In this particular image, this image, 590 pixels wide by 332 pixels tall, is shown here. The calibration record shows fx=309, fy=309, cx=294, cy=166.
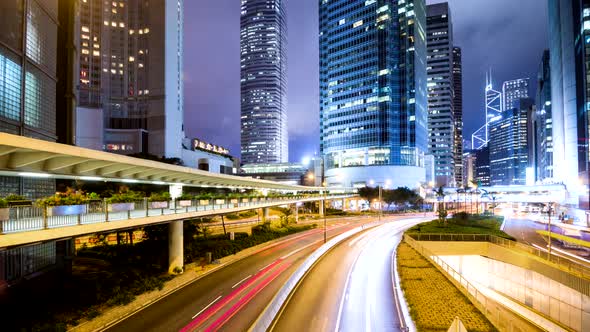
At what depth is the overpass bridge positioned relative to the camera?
46.1 feet

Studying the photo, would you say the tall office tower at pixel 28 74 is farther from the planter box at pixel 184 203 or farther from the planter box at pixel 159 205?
the planter box at pixel 184 203

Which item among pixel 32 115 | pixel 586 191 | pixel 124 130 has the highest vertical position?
pixel 124 130

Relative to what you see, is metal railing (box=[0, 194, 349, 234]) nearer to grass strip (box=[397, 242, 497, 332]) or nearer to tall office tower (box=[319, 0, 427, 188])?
grass strip (box=[397, 242, 497, 332])

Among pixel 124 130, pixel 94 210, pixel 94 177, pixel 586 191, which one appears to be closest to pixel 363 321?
pixel 94 210

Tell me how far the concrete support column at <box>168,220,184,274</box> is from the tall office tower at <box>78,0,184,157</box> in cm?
8566

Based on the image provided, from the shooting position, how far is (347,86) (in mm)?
143000

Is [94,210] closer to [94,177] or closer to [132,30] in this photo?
[94,177]

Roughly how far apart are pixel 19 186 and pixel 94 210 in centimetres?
1523

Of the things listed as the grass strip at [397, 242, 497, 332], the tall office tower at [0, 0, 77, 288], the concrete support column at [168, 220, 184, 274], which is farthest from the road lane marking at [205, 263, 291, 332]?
the tall office tower at [0, 0, 77, 288]

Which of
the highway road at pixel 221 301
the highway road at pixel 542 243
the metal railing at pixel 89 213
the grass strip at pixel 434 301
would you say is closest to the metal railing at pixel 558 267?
the grass strip at pixel 434 301

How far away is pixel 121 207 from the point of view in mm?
19344

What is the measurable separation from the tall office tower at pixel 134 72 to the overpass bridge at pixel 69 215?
81778 mm

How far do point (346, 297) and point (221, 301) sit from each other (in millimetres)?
8967

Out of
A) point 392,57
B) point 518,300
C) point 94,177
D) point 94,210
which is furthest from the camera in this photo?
point 392,57
